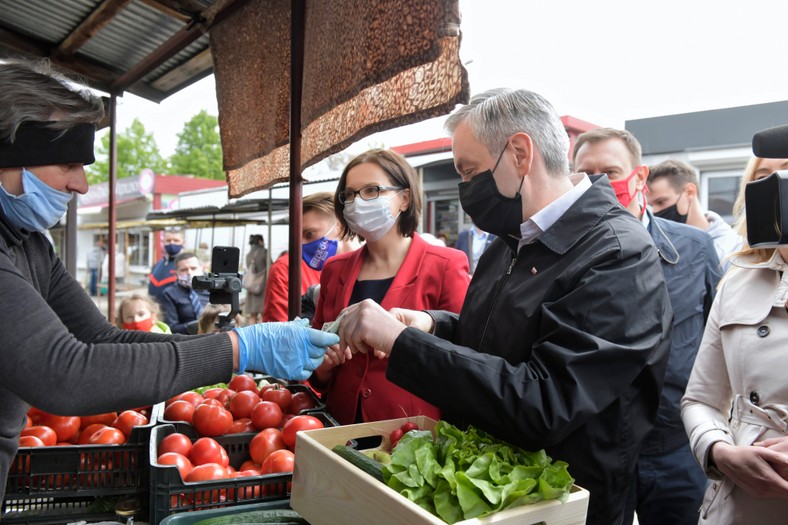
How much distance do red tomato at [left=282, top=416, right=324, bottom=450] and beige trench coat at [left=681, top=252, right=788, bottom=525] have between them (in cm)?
134

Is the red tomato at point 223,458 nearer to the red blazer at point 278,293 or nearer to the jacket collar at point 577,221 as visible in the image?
the jacket collar at point 577,221

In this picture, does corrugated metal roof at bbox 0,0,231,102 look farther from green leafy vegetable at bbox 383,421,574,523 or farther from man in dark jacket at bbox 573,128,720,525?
green leafy vegetable at bbox 383,421,574,523

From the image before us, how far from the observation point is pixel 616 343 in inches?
56.4

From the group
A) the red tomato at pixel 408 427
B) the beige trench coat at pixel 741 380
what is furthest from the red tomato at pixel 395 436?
the beige trench coat at pixel 741 380

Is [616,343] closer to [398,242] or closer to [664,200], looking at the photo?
[398,242]

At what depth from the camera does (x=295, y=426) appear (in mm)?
2123

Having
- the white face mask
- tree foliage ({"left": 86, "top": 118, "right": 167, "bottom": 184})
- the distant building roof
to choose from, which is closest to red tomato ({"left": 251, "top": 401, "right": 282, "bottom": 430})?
the white face mask

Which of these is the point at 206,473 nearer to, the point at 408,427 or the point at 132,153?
the point at 408,427

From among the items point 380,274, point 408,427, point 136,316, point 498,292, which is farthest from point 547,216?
point 136,316

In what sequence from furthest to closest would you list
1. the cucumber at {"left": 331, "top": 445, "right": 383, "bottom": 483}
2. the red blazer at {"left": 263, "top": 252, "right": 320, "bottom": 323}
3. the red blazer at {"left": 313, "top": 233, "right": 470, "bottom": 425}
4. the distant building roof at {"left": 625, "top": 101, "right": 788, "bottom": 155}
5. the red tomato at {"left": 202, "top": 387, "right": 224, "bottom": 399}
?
the distant building roof at {"left": 625, "top": 101, "right": 788, "bottom": 155} < the red blazer at {"left": 263, "top": 252, "right": 320, "bottom": 323} < the red tomato at {"left": 202, "top": 387, "right": 224, "bottom": 399} < the red blazer at {"left": 313, "top": 233, "right": 470, "bottom": 425} < the cucumber at {"left": 331, "top": 445, "right": 383, "bottom": 483}

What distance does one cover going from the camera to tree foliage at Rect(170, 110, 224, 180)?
150ft

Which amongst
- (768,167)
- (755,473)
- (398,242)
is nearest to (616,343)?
(755,473)

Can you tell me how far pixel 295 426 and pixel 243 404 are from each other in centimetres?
43

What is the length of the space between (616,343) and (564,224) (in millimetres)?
383
